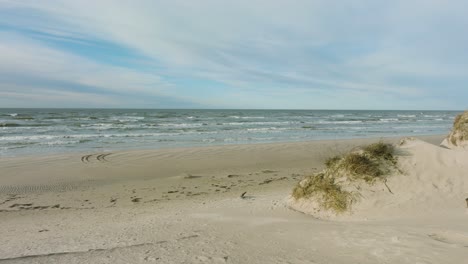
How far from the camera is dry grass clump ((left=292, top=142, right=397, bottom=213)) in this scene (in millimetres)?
5727

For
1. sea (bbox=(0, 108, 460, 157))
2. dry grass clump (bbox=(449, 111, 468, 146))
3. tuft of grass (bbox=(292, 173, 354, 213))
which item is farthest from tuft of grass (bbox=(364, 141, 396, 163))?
sea (bbox=(0, 108, 460, 157))

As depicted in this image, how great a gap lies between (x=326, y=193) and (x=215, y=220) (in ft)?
6.78

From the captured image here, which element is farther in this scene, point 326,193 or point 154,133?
point 154,133

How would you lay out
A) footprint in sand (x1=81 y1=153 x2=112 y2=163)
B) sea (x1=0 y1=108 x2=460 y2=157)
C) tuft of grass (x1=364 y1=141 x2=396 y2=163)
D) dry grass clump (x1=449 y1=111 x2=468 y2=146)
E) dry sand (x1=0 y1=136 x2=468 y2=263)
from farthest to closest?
sea (x1=0 y1=108 x2=460 y2=157) < footprint in sand (x1=81 y1=153 x2=112 y2=163) < dry grass clump (x1=449 y1=111 x2=468 y2=146) < tuft of grass (x1=364 y1=141 x2=396 y2=163) < dry sand (x1=0 y1=136 x2=468 y2=263)

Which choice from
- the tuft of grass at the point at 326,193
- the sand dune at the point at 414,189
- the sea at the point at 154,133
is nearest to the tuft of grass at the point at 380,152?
the sand dune at the point at 414,189

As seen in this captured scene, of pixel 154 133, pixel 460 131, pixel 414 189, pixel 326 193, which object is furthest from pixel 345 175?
pixel 154 133

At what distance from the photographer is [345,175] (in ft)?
19.7

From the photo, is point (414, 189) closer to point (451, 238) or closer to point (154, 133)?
point (451, 238)

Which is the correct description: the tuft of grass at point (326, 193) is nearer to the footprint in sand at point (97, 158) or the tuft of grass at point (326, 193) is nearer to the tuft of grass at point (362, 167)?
the tuft of grass at point (362, 167)

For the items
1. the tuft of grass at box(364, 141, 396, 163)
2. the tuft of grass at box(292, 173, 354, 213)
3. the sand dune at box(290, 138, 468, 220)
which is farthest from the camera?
the tuft of grass at box(364, 141, 396, 163)

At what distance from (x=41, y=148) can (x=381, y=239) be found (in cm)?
1714

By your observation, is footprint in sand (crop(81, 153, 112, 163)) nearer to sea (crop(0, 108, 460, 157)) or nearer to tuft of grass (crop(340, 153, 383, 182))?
sea (crop(0, 108, 460, 157))

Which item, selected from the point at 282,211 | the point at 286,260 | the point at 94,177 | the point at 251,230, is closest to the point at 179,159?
the point at 94,177

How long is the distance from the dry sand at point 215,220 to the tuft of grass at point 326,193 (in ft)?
0.97
